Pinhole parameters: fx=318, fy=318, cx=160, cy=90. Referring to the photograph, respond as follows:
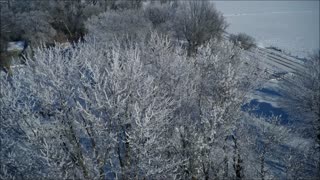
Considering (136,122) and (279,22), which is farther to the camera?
(279,22)

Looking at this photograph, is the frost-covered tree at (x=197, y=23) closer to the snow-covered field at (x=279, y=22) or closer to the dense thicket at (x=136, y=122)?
the snow-covered field at (x=279, y=22)

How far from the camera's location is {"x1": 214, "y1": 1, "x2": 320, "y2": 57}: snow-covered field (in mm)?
45800

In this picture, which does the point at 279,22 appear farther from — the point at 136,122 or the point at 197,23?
the point at 136,122

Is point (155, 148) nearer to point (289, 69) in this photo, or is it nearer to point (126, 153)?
point (126, 153)

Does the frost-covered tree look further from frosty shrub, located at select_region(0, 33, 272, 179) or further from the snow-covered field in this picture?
frosty shrub, located at select_region(0, 33, 272, 179)

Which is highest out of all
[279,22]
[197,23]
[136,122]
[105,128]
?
[136,122]

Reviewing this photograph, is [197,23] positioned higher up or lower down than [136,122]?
lower down

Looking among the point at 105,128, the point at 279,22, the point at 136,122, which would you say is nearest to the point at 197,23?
the point at 279,22

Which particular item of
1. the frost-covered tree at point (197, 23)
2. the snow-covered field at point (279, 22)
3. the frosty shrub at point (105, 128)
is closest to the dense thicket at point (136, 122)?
the frosty shrub at point (105, 128)

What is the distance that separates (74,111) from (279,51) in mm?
42353

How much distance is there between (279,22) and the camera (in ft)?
189

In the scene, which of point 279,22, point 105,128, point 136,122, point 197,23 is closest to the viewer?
point 136,122

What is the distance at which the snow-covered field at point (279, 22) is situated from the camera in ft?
150

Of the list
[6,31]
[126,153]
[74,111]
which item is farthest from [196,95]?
[6,31]
